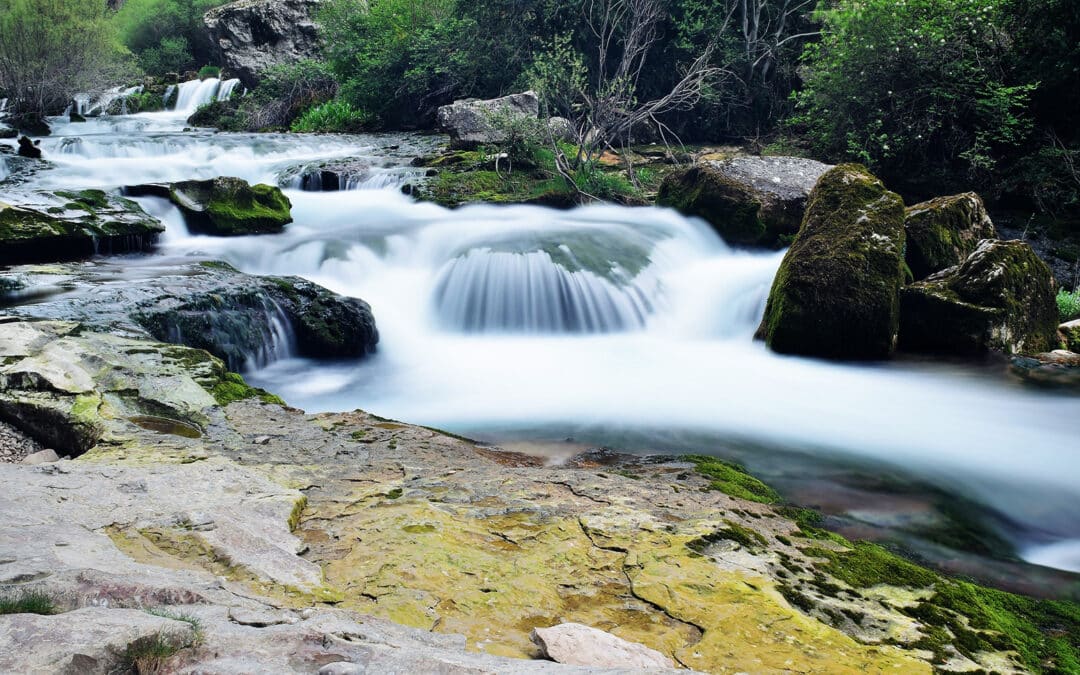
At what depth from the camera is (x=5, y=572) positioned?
1.69 m

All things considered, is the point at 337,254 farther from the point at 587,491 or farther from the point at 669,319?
the point at 587,491

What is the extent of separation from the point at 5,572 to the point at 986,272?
9214 millimetres

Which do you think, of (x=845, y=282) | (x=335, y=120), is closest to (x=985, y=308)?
(x=845, y=282)

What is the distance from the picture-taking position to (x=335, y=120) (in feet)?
70.9

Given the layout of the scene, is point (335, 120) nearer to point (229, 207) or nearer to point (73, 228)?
point (229, 207)

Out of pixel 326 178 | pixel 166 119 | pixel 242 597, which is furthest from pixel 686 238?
pixel 166 119

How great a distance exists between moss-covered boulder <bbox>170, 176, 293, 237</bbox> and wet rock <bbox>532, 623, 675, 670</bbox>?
33.4 feet

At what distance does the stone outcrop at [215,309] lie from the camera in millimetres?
6129

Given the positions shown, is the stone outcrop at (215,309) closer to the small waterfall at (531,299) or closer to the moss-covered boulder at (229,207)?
the small waterfall at (531,299)

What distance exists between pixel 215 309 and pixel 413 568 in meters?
5.22

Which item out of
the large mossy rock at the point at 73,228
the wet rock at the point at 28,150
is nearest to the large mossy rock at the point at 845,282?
the large mossy rock at the point at 73,228

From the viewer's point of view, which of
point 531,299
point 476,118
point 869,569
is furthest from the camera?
point 476,118

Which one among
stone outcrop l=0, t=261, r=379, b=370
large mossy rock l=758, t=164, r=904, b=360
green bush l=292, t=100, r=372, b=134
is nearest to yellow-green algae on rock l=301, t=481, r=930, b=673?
stone outcrop l=0, t=261, r=379, b=370

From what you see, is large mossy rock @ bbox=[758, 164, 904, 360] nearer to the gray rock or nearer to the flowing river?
the flowing river
